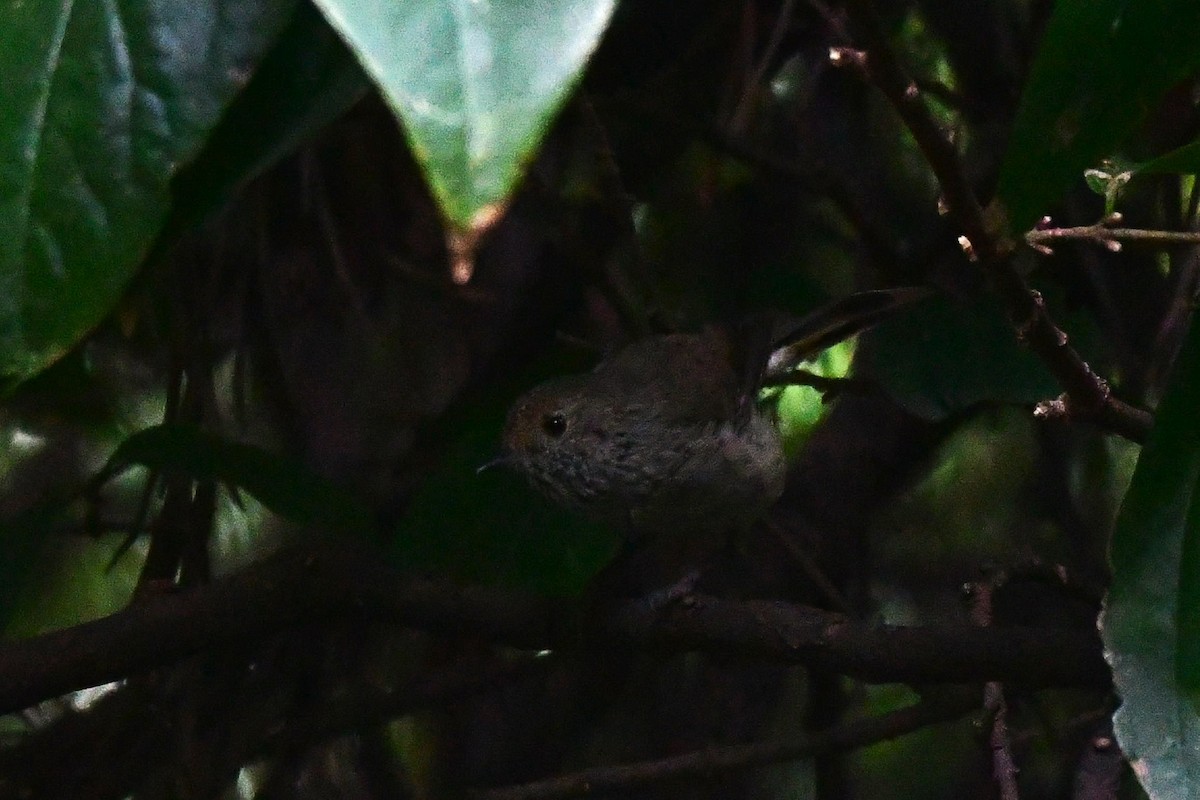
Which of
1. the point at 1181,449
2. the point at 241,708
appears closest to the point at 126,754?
the point at 241,708

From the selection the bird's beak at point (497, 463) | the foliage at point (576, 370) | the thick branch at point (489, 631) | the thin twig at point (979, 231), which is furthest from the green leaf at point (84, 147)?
the bird's beak at point (497, 463)

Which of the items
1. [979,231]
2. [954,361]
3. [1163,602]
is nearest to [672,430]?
[954,361]

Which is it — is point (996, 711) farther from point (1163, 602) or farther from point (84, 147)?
point (84, 147)

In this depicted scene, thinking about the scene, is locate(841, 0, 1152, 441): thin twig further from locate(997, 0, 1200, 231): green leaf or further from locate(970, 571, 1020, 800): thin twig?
locate(970, 571, 1020, 800): thin twig

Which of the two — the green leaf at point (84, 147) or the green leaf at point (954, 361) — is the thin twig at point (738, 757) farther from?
the green leaf at point (84, 147)

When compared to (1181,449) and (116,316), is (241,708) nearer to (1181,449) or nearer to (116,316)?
(116,316)
